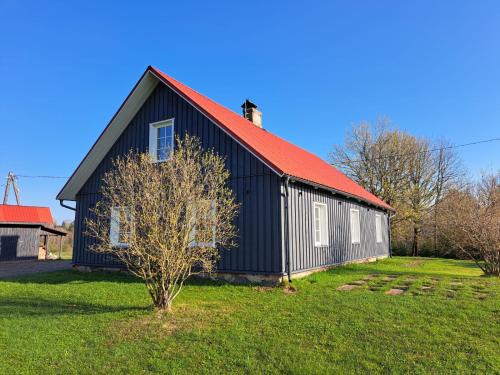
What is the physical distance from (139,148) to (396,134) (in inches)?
907

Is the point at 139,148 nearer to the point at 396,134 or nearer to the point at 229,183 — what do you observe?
the point at 229,183

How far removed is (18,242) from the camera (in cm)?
2412

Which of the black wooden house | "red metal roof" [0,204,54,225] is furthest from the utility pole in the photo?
the black wooden house

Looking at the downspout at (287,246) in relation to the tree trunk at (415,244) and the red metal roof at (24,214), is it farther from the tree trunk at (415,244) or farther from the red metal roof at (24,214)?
the tree trunk at (415,244)

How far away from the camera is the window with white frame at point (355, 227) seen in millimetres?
14758

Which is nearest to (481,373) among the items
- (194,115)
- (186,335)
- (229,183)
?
(186,335)

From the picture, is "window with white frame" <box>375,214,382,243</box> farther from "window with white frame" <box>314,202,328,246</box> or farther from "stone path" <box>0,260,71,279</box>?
"stone path" <box>0,260,71,279</box>

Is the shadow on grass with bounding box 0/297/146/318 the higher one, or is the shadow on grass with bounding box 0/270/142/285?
the shadow on grass with bounding box 0/270/142/285

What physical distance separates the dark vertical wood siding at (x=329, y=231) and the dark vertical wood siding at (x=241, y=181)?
57 cm

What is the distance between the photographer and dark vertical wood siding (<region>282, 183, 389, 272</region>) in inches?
395

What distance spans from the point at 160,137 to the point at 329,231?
6.39 metres

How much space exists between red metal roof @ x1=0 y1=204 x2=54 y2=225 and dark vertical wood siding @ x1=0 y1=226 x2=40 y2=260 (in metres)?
0.65

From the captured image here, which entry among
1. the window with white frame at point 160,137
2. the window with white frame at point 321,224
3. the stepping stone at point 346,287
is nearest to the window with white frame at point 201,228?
the stepping stone at point 346,287

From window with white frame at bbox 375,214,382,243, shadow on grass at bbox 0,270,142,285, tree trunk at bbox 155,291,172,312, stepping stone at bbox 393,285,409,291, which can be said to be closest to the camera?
tree trunk at bbox 155,291,172,312
